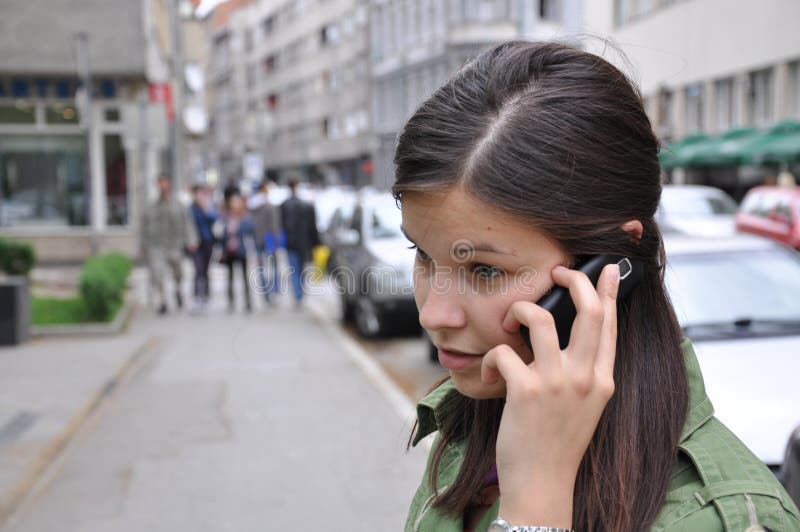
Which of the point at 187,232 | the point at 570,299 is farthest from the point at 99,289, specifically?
the point at 570,299

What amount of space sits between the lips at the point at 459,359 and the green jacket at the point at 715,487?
31 centimetres

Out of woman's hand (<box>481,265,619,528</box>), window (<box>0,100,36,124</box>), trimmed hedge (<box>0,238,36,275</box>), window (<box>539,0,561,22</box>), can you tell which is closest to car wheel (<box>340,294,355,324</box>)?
trimmed hedge (<box>0,238,36,275</box>)

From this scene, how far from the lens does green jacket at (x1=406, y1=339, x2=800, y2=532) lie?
3.87ft

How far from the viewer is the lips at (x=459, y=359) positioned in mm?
1397

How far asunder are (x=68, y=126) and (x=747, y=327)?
793 inches

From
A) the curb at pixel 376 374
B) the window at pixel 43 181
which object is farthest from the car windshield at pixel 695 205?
the window at pixel 43 181

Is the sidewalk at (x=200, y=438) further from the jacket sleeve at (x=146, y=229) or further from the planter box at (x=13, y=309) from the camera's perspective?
the jacket sleeve at (x=146, y=229)

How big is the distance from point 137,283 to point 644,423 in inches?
771

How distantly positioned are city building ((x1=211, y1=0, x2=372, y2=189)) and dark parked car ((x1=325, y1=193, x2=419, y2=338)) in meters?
36.4

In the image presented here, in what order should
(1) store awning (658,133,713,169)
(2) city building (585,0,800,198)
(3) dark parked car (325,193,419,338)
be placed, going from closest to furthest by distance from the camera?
(3) dark parked car (325,193,419,338) < (2) city building (585,0,800,198) < (1) store awning (658,133,713,169)

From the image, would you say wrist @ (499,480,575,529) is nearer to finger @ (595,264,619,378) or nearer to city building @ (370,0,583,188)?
finger @ (595,264,619,378)

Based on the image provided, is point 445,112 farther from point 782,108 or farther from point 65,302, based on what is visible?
point 782,108

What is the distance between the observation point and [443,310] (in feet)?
4.53

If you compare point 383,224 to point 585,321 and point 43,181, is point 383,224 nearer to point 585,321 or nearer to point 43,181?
point 585,321
